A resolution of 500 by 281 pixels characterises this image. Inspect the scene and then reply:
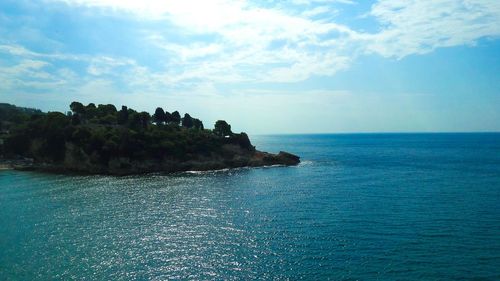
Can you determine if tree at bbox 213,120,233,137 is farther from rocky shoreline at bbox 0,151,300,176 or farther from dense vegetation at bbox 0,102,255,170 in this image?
rocky shoreline at bbox 0,151,300,176

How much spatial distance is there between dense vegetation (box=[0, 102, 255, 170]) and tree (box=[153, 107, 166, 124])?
0.56 m

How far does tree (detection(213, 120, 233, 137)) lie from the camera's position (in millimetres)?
146050

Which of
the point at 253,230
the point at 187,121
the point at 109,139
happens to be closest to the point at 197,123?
the point at 187,121

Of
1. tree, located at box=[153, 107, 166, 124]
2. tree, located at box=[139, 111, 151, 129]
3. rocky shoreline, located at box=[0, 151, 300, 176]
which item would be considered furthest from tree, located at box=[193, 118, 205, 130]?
rocky shoreline, located at box=[0, 151, 300, 176]

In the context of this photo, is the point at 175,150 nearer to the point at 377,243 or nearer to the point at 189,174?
the point at 189,174

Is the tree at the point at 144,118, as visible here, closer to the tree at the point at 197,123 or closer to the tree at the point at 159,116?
the tree at the point at 159,116

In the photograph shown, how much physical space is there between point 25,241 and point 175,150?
2978 inches

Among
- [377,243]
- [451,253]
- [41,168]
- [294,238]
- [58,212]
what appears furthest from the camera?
[41,168]

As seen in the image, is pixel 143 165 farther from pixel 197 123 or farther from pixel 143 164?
pixel 197 123

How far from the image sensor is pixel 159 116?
153 metres

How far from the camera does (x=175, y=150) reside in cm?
12231

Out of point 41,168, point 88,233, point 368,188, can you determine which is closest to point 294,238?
point 88,233

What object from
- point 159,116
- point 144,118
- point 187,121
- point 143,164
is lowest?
point 143,164

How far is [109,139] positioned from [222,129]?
43.6 meters
